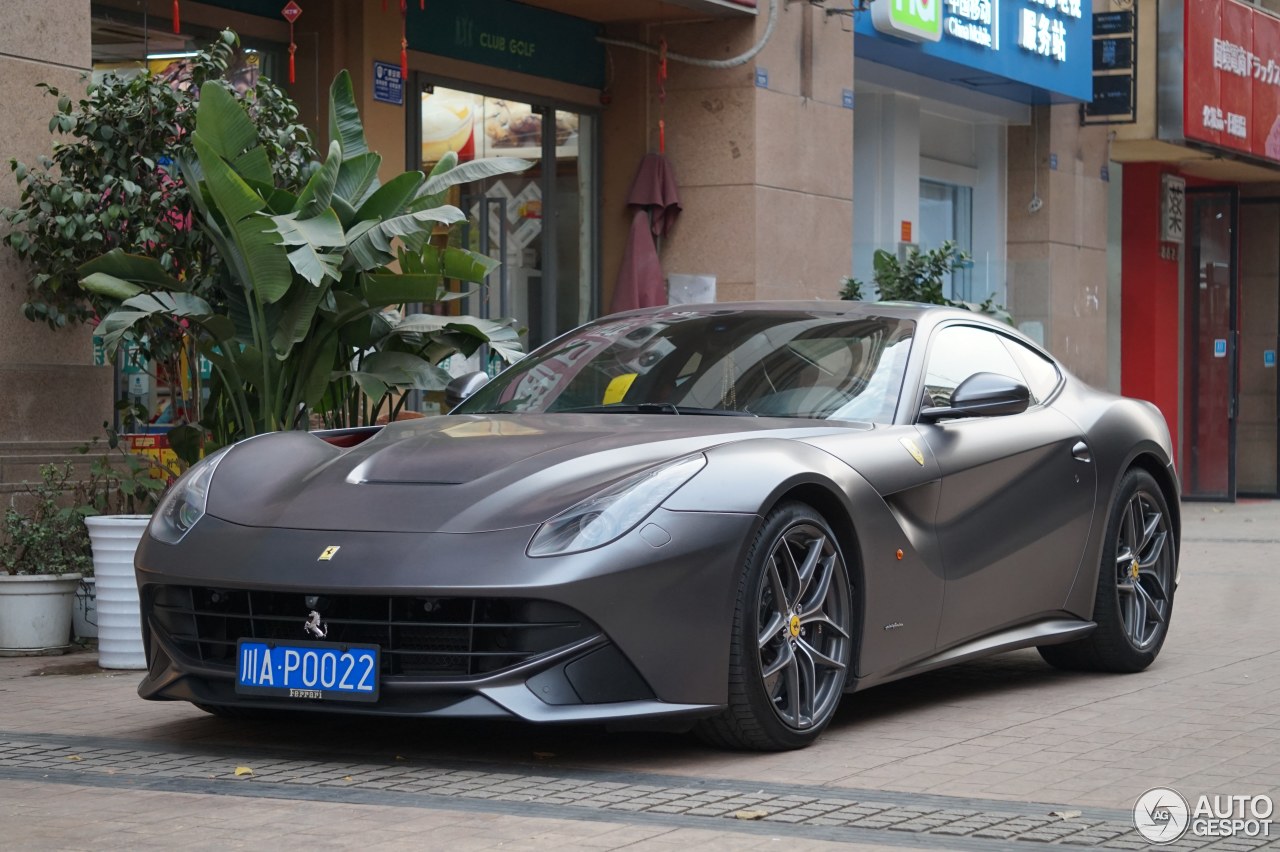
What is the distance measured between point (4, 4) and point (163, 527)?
430cm

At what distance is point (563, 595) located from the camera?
4.95 meters

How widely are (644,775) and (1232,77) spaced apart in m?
16.9

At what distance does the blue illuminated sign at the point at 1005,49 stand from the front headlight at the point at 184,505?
10.2m

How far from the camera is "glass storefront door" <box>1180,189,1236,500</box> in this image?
21.5m

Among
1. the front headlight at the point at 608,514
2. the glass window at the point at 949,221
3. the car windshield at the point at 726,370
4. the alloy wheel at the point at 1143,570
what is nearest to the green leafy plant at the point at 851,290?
the glass window at the point at 949,221

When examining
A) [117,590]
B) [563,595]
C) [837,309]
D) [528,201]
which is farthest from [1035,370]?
[528,201]

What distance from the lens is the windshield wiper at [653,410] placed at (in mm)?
6211

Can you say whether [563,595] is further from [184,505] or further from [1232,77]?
[1232,77]

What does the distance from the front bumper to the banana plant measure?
2.82 meters

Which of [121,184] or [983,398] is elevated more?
[121,184]

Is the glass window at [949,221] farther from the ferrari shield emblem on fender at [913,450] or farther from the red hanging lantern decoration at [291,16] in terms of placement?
the ferrari shield emblem on fender at [913,450]

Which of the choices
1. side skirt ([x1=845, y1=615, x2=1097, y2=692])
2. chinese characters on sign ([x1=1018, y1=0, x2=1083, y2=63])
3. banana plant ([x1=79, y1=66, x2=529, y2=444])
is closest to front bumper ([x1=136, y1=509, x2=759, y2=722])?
side skirt ([x1=845, y1=615, x2=1097, y2=692])

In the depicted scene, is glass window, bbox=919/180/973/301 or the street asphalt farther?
glass window, bbox=919/180/973/301

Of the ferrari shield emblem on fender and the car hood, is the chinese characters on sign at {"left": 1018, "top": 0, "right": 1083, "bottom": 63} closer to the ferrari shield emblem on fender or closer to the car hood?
the ferrari shield emblem on fender
